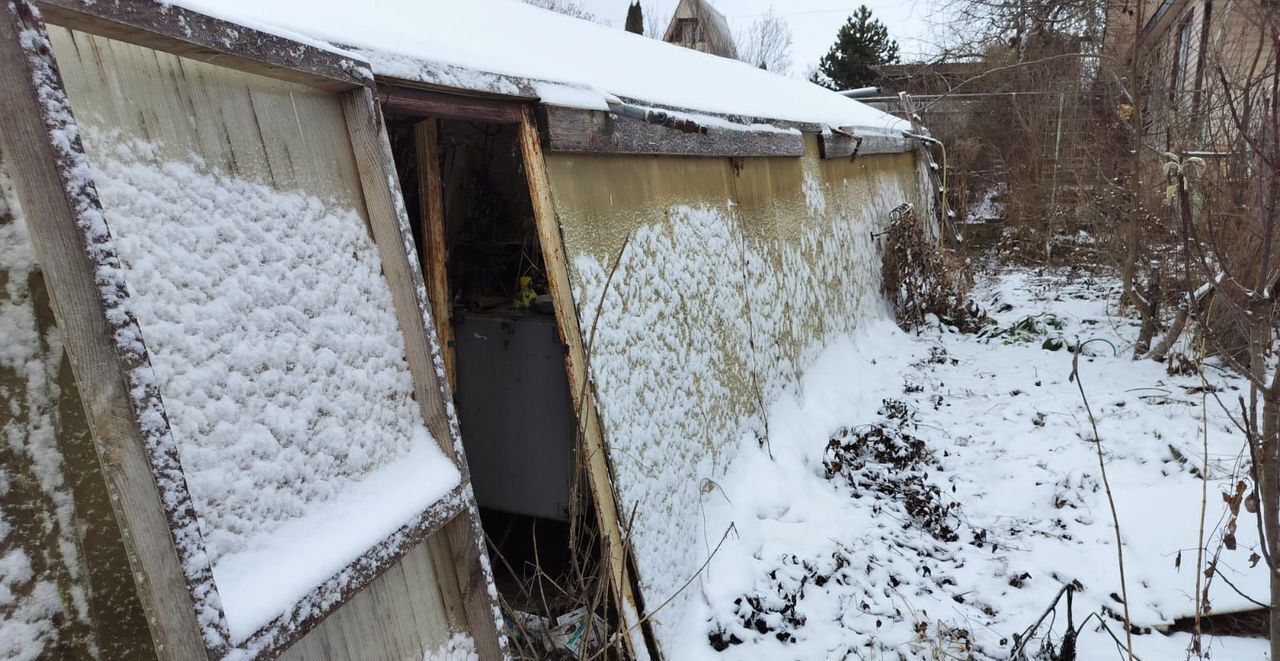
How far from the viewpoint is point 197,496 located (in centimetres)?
121

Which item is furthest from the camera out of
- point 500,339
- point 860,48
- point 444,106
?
point 860,48

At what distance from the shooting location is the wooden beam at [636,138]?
2.56 metres

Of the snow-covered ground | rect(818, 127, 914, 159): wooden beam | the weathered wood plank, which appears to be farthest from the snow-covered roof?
the snow-covered ground

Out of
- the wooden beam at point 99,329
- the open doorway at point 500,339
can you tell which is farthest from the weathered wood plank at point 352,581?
the open doorway at point 500,339

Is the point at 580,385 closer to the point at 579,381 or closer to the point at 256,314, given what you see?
the point at 579,381

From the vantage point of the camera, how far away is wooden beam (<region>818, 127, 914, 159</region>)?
19.1 feet

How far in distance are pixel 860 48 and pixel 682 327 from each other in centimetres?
2338

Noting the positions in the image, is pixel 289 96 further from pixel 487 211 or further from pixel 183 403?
pixel 487 211

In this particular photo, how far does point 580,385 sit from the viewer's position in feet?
8.34

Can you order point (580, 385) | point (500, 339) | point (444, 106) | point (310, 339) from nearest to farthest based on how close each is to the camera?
point (310, 339)
point (444, 106)
point (580, 385)
point (500, 339)

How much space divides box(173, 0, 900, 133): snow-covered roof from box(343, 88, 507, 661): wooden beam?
0.66 feet

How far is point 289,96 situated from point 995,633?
10.3 ft

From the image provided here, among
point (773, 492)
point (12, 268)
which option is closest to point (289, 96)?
point (12, 268)

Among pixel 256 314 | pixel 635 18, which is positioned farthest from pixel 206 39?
pixel 635 18
